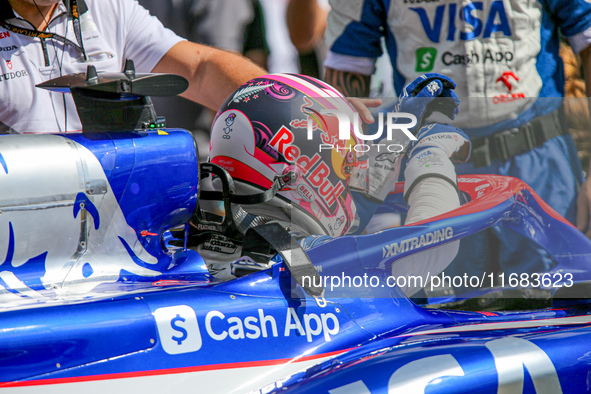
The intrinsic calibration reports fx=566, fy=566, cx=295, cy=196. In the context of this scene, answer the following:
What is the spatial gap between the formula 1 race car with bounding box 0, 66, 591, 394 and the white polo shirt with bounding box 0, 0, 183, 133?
107cm

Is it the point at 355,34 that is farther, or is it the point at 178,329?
the point at 355,34

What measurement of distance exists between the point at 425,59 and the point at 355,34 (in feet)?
1.33

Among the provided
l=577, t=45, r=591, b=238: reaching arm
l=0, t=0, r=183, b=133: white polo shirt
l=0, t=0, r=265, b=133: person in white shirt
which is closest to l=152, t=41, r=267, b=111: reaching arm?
l=0, t=0, r=265, b=133: person in white shirt

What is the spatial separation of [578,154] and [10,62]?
2.18m

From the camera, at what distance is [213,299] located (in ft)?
3.66

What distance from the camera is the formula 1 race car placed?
1002 mm

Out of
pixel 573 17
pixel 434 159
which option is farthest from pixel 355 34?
pixel 434 159

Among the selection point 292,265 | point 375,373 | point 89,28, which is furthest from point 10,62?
point 375,373

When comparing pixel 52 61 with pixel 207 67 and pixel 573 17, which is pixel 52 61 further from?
pixel 573 17

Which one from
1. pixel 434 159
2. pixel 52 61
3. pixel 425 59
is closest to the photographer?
pixel 434 159

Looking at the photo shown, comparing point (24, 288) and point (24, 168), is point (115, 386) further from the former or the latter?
point (24, 168)

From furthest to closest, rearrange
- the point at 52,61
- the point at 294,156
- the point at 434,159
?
the point at 52,61
the point at 294,156
the point at 434,159

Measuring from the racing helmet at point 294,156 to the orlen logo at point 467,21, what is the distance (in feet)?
3.90

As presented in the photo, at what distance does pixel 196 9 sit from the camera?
3.29m
